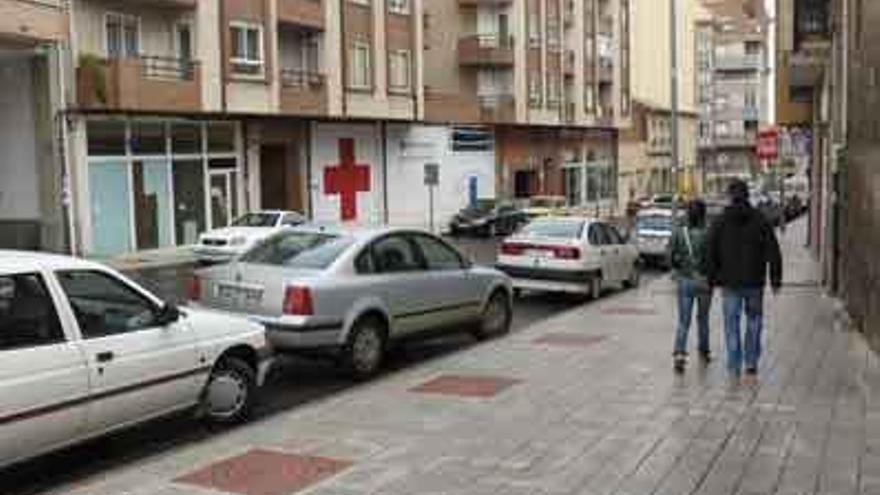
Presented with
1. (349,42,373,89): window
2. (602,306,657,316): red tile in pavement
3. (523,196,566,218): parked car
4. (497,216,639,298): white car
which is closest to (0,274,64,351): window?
(602,306,657,316): red tile in pavement

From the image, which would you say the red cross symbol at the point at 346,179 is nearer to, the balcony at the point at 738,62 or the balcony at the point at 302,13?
the balcony at the point at 302,13

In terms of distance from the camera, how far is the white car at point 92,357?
7.07 meters

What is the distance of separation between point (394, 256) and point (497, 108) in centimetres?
4117

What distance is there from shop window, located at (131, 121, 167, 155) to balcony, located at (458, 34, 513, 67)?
24349mm

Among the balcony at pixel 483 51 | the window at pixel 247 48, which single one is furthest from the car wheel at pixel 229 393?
the balcony at pixel 483 51

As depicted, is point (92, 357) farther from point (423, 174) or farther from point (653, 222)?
point (423, 174)

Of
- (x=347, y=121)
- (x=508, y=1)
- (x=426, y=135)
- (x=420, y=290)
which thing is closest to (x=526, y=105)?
(x=508, y=1)

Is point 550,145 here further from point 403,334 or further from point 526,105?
point 403,334

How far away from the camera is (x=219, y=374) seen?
897cm

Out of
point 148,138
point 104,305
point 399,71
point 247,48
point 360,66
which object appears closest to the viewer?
point 104,305

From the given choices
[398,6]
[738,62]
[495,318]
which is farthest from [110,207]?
[738,62]

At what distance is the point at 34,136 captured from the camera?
2962cm

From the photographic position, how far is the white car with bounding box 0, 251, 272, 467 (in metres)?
7.07

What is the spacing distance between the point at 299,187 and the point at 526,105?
20237 millimetres
